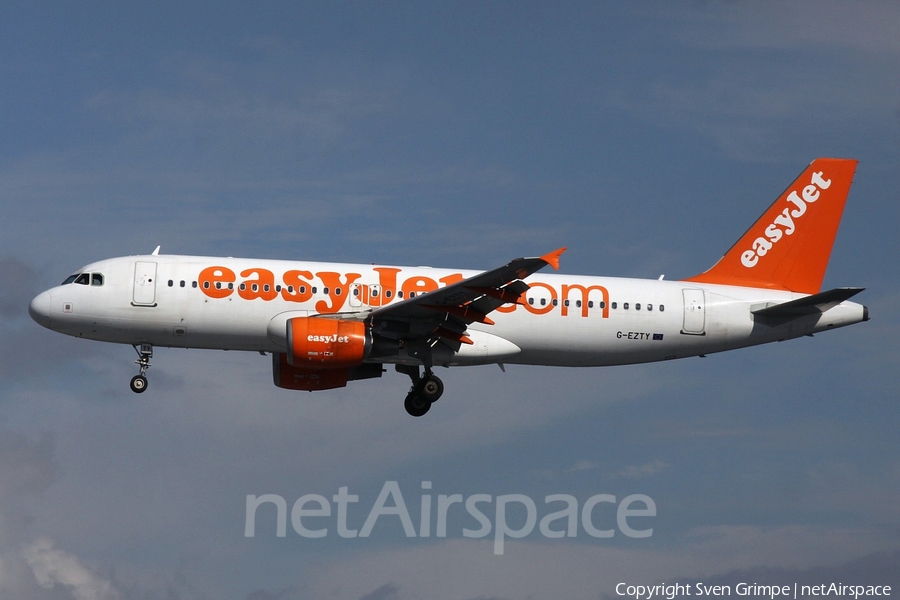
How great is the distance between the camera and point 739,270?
43.0 m

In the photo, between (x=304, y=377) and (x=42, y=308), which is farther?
(x=304, y=377)

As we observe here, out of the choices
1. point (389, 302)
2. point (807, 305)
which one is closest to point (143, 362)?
point (389, 302)

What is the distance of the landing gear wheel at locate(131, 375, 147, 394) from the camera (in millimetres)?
38250

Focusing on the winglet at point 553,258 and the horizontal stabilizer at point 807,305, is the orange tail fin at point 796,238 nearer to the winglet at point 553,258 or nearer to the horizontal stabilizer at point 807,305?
the horizontal stabilizer at point 807,305

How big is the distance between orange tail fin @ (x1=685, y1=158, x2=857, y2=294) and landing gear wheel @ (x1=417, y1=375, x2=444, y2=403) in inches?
408

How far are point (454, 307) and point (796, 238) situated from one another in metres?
14.6

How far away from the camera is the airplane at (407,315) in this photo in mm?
36844

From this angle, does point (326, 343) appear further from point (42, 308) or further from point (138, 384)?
point (42, 308)

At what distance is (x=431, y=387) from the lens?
128ft

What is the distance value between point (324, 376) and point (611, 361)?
9751 millimetres

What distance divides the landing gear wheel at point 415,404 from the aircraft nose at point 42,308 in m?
11.9

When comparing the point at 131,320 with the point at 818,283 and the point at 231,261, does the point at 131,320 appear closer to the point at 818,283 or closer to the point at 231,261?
the point at 231,261

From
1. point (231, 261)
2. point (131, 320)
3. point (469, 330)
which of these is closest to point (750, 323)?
point (469, 330)

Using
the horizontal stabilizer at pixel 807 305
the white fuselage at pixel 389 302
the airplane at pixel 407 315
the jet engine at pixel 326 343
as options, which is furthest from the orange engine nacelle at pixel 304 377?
the horizontal stabilizer at pixel 807 305
